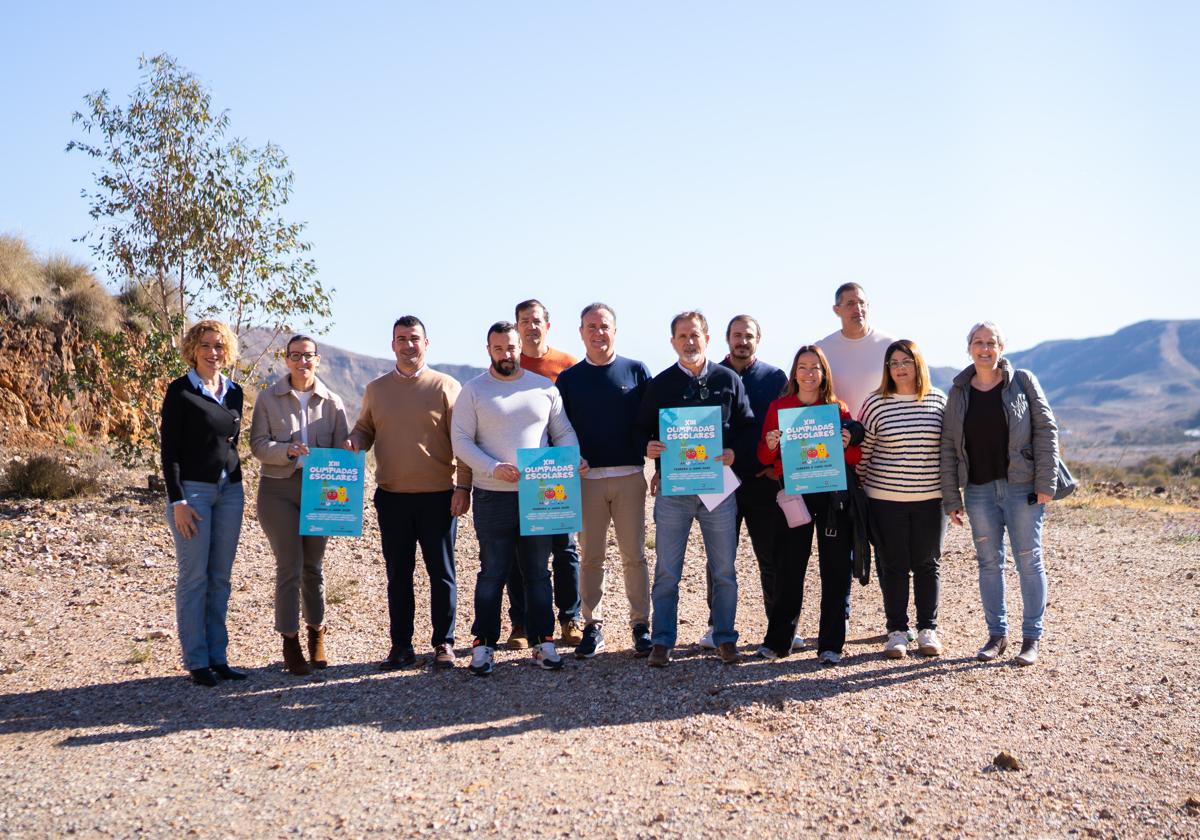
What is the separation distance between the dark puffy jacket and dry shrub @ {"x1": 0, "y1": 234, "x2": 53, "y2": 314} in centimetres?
1609

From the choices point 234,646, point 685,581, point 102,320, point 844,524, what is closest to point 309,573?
point 234,646

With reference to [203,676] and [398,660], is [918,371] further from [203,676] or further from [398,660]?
[203,676]

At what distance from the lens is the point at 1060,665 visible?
6.82m

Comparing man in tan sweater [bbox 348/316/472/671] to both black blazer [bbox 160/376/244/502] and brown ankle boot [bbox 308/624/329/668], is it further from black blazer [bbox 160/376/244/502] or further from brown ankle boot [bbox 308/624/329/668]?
black blazer [bbox 160/376/244/502]

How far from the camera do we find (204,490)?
6.48 metres

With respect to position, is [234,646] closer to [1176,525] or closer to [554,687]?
[554,687]

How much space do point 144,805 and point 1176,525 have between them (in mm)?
14979

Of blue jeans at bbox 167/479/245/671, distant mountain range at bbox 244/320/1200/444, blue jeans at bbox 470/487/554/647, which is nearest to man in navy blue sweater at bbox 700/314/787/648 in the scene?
blue jeans at bbox 470/487/554/647

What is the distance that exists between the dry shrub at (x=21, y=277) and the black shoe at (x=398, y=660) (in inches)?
533

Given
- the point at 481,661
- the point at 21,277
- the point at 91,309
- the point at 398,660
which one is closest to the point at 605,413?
the point at 481,661

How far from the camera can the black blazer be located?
20.8 ft

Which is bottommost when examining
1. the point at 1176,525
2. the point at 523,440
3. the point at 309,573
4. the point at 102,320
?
the point at 1176,525

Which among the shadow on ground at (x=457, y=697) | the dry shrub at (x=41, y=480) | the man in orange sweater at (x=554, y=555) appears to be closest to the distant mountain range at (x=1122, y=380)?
the dry shrub at (x=41, y=480)

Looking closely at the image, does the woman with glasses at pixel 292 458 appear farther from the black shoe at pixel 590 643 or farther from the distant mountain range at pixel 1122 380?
the distant mountain range at pixel 1122 380
